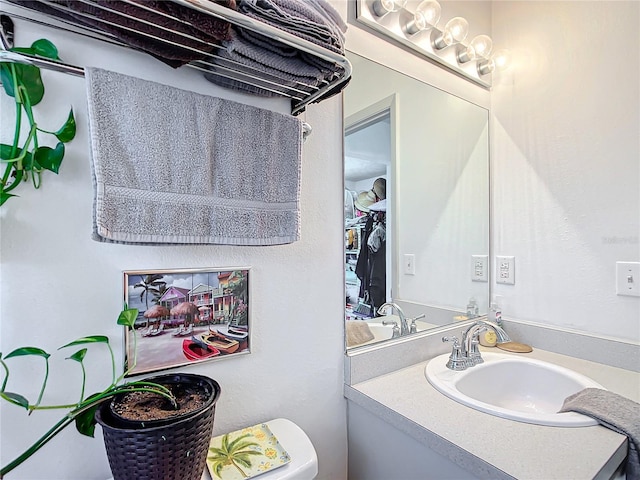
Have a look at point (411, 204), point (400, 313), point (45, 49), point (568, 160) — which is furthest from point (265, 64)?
point (568, 160)

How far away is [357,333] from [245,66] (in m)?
0.81

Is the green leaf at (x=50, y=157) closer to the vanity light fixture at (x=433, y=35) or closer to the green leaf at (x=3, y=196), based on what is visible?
the green leaf at (x=3, y=196)

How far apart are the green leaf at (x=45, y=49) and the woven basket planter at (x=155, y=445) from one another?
652 mm

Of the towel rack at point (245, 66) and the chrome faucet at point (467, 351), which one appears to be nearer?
the towel rack at point (245, 66)

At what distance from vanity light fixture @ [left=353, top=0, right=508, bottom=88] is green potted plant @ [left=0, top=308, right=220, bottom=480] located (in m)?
1.15

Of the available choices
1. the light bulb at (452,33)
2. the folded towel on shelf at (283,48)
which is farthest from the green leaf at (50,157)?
the light bulb at (452,33)

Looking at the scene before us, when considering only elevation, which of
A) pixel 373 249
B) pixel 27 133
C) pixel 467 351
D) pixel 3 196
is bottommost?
pixel 467 351

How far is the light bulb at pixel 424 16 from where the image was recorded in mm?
1191

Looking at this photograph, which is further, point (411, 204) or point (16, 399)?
point (411, 204)

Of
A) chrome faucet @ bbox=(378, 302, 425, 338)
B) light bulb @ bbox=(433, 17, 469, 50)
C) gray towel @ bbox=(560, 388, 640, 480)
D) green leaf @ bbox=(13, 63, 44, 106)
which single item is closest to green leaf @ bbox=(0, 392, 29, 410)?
green leaf @ bbox=(13, 63, 44, 106)

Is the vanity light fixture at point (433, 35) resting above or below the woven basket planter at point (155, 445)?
above

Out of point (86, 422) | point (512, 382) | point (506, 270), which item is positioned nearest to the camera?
point (86, 422)

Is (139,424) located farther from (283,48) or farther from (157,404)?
(283,48)

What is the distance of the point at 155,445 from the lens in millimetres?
548
